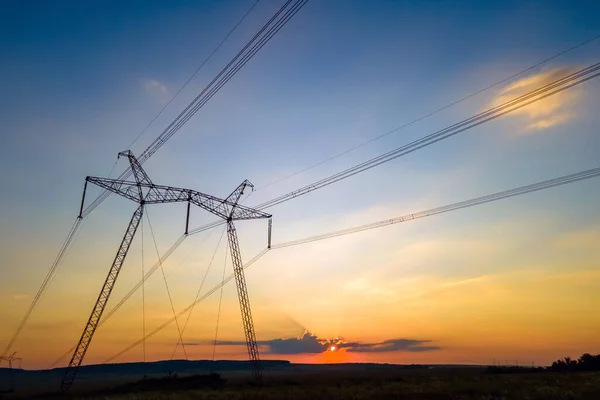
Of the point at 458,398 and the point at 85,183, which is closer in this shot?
the point at 458,398

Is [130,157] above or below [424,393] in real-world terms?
above

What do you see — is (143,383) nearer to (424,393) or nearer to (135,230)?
(135,230)

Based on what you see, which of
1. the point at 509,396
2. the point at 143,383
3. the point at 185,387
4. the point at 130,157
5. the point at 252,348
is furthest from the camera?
the point at 143,383

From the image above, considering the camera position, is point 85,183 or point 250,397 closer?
point 250,397

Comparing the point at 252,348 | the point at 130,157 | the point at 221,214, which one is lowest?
the point at 252,348

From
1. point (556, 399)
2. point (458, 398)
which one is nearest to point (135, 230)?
point (458, 398)

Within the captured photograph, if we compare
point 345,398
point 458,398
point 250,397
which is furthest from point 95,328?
Result: point 458,398

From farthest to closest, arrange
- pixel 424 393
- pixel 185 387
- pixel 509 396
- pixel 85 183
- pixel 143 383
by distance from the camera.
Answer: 1. pixel 143 383
2. pixel 185 387
3. pixel 85 183
4. pixel 424 393
5. pixel 509 396

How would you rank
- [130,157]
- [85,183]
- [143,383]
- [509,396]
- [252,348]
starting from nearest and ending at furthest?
[509,396]
[85,183]
[130,157]
[252,348]
[143,383]

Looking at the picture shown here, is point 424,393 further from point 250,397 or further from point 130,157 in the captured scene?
point 130,157
